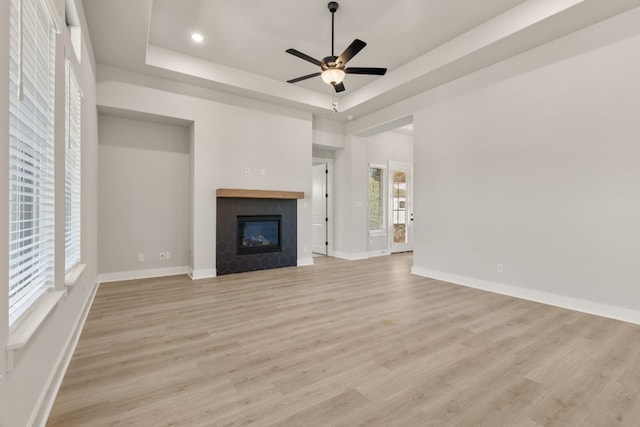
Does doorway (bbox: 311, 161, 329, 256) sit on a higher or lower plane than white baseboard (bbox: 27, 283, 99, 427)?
higher

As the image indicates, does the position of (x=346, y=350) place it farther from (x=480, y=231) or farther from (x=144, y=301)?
(x=480, y=231)

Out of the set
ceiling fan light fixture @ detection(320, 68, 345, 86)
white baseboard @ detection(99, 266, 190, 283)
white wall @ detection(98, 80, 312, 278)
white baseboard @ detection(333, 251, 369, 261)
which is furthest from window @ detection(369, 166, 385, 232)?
white baseboard @ detection(99, 266, 190, 283)

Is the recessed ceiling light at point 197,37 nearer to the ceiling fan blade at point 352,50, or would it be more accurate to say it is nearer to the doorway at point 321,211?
the ceiling fan blade at point 352,50

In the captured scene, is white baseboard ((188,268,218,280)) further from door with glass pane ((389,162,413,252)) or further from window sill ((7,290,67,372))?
door with glass pane ((389,162,413,252))

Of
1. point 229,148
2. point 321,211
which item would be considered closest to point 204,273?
point 229,148

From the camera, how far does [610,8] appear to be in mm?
3049

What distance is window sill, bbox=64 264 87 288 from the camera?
87.7 inches

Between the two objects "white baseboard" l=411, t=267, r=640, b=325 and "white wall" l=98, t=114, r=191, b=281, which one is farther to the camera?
"white wall" l=98, t=114, r=191, b=281

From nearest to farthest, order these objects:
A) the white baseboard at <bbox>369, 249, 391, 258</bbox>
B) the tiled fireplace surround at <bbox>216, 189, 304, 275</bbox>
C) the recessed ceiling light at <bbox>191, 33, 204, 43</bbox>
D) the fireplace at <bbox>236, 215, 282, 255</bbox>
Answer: the recessed ceiling light at <bbox>191, 33, 204, 43</bbox>
the tiled fireplace surround at <bbox>216, 189, 304, 275</bbox>
the fireplace at <bbox>236, 215, 282, 255</bbox>
the white baseboard at <bbox>369, 249, 391, 258</bbox>

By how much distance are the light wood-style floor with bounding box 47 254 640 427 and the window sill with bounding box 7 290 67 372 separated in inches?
23.2

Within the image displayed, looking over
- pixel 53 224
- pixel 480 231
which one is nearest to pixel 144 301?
pixel 53 224

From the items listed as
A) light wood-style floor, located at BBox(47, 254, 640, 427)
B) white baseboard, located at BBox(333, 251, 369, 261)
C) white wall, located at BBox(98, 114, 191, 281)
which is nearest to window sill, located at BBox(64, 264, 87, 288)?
light wood-style floor, located at BBox(47, 254, 640, 427)

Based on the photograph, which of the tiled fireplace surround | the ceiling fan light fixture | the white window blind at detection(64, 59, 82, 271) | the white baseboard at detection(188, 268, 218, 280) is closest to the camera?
the white window blind at detection(64, 59, 82, 271)

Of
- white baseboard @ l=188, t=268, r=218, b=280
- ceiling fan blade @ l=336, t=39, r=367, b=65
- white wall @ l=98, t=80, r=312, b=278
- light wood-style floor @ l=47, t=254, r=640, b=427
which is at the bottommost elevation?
light wood-style floor @ l=47, t=254, r=640, b=427
